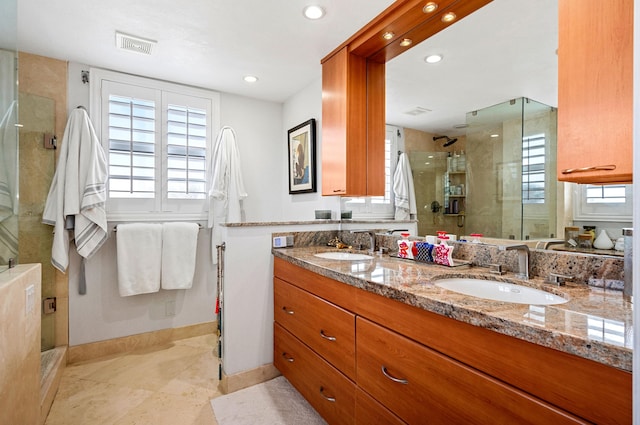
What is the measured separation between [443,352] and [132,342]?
Result: 2750mm

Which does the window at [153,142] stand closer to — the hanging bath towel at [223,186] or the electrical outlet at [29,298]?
the hanging bath towel at [223,186]

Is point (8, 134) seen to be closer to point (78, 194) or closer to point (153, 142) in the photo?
point (78, 194)

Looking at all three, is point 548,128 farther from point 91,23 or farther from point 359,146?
point 91,23

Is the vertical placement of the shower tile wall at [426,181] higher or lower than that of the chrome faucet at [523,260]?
higher

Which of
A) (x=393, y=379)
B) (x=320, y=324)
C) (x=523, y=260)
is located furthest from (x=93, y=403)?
(x=523, y=260)

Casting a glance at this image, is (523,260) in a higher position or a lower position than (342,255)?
higher

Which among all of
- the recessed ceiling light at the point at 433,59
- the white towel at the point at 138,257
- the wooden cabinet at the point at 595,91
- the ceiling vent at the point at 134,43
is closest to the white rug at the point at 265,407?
the white towel at the point at 138,257

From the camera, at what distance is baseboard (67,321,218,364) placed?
8.21ft

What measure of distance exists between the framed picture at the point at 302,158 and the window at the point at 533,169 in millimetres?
1746

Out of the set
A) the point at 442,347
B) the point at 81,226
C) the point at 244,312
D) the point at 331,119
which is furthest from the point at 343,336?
the point at 81,226

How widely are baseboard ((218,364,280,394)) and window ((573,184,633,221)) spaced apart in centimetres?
204

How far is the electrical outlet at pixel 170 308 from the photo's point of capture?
286cm

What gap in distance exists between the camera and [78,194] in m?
2.37

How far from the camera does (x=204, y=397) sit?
2021mm
